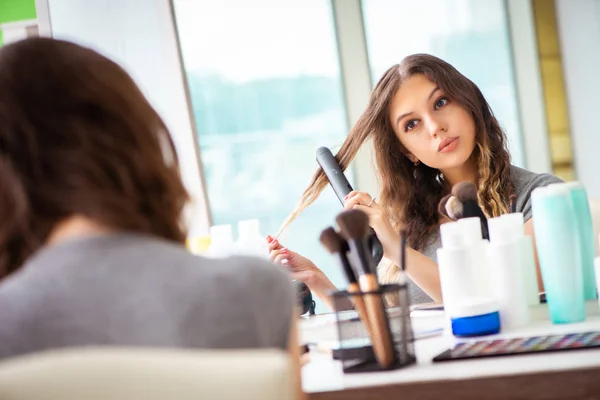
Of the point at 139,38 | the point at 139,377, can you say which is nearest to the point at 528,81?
the point at 139,38

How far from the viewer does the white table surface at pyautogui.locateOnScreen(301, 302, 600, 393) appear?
1099 mm

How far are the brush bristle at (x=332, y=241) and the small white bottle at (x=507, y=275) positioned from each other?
31cm

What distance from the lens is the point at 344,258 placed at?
50.7 inches

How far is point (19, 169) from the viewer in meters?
0.85

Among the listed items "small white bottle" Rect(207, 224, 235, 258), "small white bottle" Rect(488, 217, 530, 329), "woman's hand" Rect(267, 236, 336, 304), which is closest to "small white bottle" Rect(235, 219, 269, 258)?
"small white bottle" Rect(207, 224, 235, 258)

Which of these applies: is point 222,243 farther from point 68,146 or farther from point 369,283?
point 68,146

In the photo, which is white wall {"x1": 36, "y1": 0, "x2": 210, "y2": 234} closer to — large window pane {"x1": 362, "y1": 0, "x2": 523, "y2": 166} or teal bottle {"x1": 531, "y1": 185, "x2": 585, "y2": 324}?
large window pane {"x1": 362, "y1": 0, "x2": 523, "y2": 166}

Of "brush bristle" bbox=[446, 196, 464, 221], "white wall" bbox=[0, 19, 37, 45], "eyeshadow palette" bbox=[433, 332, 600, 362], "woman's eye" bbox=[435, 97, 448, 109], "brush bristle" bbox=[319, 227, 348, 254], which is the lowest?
"eyeshadow palette" bbox=[433, 332, 600, 362]

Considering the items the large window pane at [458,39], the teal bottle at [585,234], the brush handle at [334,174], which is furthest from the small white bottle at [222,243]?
the large window pane at [458,39]

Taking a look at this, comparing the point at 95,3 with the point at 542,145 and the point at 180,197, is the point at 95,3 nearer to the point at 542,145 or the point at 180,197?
the point at 542,145

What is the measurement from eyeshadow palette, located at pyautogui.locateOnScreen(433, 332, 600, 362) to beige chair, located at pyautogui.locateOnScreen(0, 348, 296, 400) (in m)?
0.62

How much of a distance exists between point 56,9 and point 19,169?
9.63ft

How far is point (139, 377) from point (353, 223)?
24.9 inches

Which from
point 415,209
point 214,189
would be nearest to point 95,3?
point 214,189
